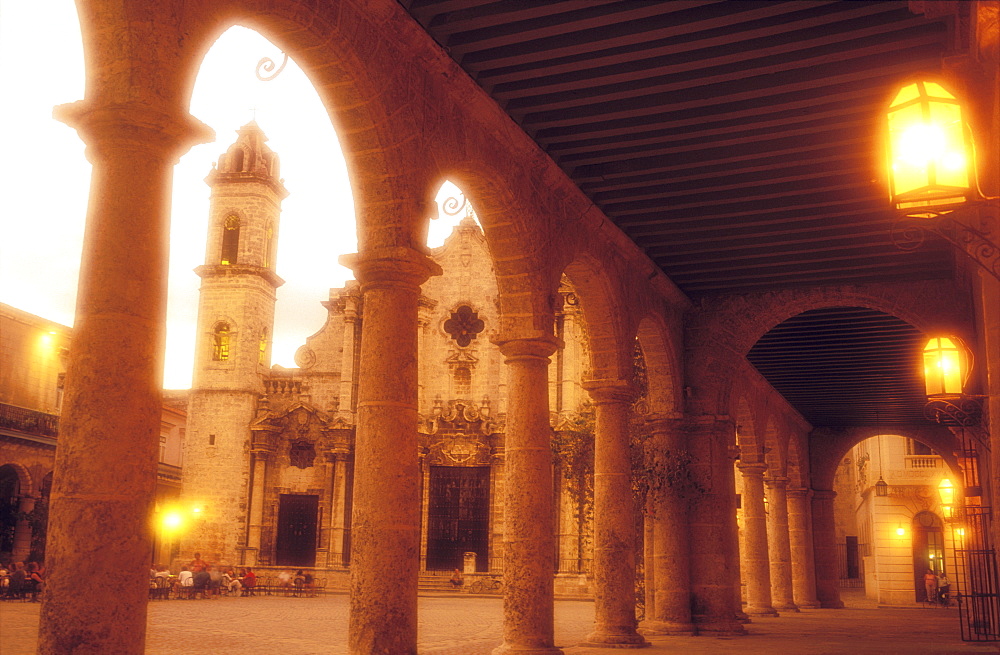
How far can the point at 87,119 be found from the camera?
450 cm

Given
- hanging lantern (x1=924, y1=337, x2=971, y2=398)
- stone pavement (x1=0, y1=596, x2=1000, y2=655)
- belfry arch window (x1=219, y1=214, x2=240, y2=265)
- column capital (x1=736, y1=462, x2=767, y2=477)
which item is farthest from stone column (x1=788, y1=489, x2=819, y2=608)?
belfry arch window (x1=219, y1=214, x2=240, y2=265)

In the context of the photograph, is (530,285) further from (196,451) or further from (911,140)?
(196,451)

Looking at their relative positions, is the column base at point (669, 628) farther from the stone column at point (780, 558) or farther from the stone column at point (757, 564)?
the stone column at point (780, 558)

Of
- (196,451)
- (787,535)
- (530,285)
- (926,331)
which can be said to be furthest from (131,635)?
(196,451)

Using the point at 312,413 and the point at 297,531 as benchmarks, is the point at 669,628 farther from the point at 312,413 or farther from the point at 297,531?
the point at 312,413

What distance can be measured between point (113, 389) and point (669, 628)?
9.52 meters

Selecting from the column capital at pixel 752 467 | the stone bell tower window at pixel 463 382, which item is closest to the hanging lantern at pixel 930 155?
the column capital at pixel 752 467

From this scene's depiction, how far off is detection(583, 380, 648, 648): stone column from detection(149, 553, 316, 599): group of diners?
40.9 feet

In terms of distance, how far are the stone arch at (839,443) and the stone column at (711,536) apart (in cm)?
1323

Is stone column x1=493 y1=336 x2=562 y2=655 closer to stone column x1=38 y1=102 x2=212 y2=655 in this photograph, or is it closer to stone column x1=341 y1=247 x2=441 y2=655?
stone column x1=341 y1=247 x2=441 y2=655

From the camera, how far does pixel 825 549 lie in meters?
24.8

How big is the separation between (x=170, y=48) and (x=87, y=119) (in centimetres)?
53

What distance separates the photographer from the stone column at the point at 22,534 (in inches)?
984

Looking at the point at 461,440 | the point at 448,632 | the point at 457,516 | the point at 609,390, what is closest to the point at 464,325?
the point at 461,440
